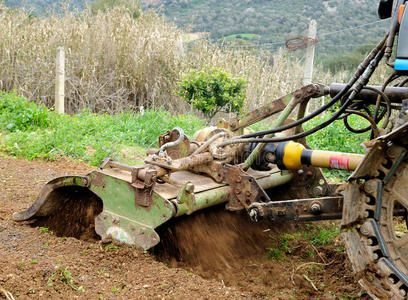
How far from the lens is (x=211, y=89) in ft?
33.4

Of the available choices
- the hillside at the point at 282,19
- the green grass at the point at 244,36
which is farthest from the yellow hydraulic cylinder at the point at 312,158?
→ the green grass at the point at 244,36

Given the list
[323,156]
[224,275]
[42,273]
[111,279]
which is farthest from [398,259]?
[42,273]

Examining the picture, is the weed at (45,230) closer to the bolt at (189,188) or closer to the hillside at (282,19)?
the bolt at (189,188)

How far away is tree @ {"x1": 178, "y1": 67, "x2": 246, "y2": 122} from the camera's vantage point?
10.1m

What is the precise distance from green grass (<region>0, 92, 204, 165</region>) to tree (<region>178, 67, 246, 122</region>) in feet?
2.90

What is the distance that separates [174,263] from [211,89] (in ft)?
22.3

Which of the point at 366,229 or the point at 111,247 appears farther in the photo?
the point at 111,247

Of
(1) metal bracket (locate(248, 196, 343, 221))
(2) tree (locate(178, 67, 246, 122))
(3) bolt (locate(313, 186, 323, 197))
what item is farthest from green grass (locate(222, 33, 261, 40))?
(1) metal bracket (locate(248, 196, 343, 221))

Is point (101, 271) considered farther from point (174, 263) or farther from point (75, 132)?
point (75, 132)

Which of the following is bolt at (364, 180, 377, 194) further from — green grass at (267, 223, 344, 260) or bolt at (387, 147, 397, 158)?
green grass at (267, 223, 344, 260)

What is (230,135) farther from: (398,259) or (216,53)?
(216,53)

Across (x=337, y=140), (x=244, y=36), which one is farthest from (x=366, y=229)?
(x=244, y=36)

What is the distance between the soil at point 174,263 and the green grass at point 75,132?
248 centimetres

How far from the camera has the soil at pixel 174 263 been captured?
10.1ft
